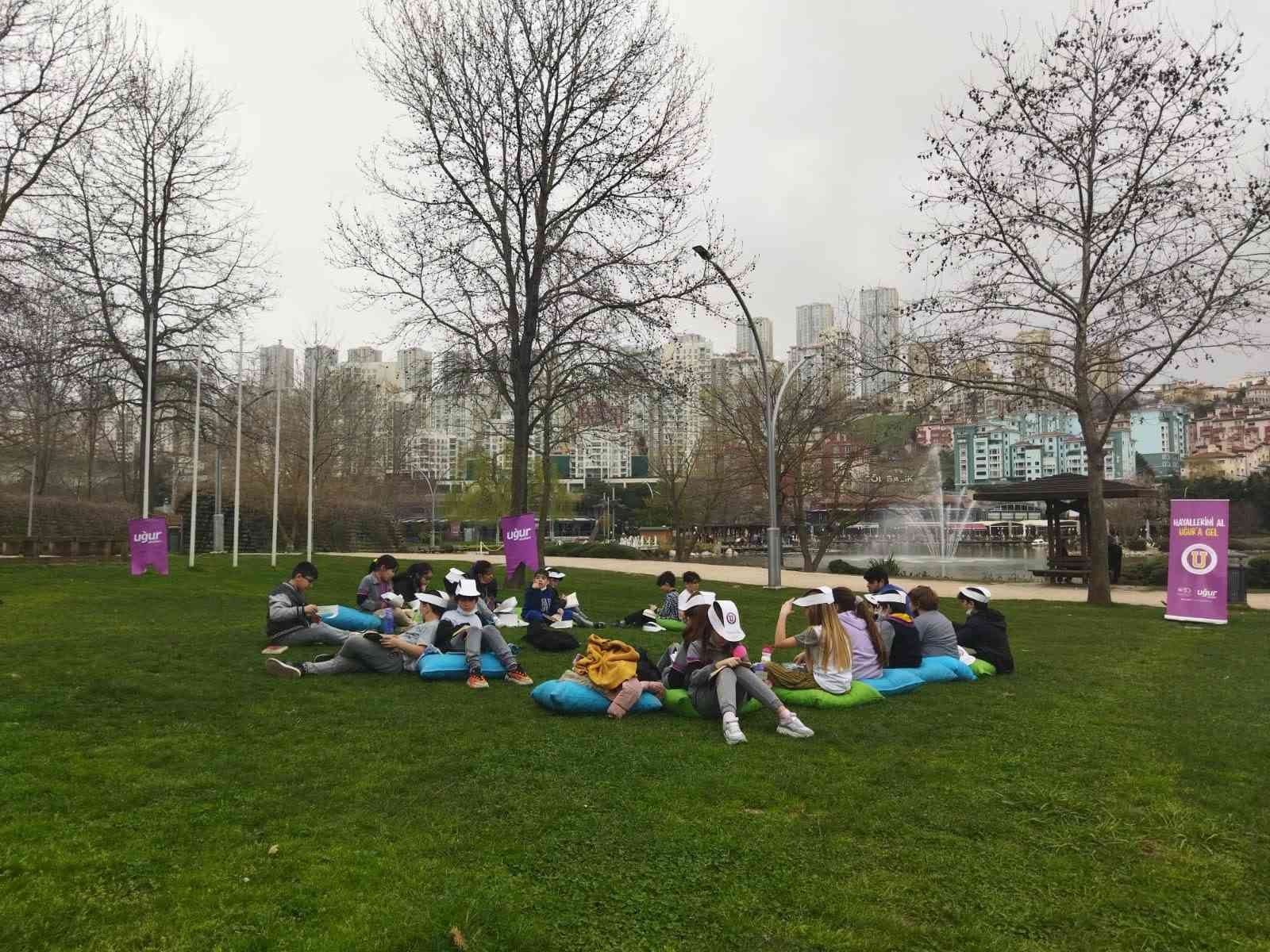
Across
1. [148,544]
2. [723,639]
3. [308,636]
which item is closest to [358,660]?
[308,636]

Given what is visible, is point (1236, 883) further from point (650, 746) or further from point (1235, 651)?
point (1235, 651)

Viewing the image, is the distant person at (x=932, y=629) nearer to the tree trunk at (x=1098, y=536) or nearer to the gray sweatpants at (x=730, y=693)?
the gray sweatpants at (x=730, y=693)

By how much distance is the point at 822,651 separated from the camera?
25.4 ft

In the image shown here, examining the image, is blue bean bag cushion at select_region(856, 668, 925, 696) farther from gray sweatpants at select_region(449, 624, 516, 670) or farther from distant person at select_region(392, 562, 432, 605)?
distant person at select_region(392, 562, 432, 605)

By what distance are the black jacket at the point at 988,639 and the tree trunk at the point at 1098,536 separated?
1089cm

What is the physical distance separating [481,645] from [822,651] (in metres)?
3.51

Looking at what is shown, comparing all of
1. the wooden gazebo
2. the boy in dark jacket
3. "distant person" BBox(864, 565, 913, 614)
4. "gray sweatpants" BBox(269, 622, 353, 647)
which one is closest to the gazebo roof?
the wooden gazebo

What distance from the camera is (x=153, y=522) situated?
17.7 meters

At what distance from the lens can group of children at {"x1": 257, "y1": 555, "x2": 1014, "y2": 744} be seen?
6.97 meters

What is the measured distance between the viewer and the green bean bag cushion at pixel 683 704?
7.11 metres

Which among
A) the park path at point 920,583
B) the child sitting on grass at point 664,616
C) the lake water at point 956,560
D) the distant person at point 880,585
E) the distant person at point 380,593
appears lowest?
the lake water at point 956,560

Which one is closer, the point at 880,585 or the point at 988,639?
the point at 988,639

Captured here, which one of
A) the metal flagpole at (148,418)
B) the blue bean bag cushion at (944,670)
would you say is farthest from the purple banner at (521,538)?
Result: the blue bean bag cushion at (944,670)

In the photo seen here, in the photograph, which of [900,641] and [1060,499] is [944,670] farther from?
[1060,499]
